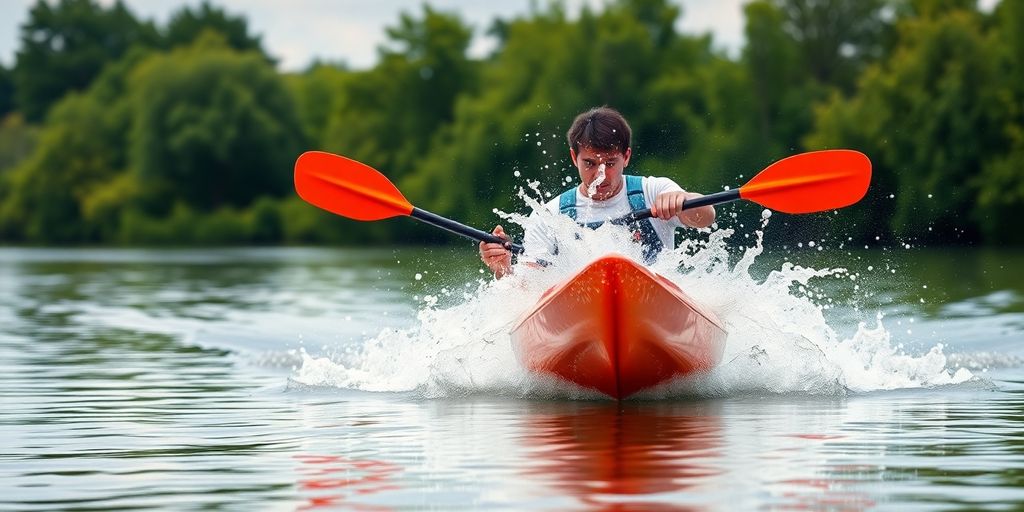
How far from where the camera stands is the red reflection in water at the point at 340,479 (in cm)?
569

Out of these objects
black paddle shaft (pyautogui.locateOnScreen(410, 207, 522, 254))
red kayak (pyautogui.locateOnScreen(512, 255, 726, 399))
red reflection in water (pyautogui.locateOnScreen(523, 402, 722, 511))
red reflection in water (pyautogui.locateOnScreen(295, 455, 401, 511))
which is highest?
black paddle shaft (pyautogui.locateOnScreen(410, 207, 522, 254))

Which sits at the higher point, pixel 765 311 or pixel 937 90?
pixel 937 90

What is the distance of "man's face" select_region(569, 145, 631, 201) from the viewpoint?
887 centimetres

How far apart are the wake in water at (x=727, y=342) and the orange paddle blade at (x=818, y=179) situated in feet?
1.22

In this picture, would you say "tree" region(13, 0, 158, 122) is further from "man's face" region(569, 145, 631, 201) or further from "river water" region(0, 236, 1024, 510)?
"man's face" region(569, 145, 631, 201)

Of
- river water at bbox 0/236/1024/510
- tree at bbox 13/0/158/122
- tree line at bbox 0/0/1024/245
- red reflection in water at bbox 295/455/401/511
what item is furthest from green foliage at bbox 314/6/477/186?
red reflection in water at bbox 295/455/401/511

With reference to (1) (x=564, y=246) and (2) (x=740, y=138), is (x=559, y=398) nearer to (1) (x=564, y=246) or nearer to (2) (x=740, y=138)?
(1) (x=564, y=246)

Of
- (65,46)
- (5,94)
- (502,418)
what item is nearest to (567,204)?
(502,418)

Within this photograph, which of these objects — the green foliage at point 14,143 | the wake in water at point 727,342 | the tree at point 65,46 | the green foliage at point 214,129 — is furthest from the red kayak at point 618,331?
the tree at point 65,46

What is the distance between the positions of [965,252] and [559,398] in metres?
32.4

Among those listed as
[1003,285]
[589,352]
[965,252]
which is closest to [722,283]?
[589,352]

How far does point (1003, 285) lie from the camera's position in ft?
72.0

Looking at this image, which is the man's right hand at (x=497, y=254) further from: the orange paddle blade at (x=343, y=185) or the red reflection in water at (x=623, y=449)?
the orange paddle blade at (x=343, y=185)

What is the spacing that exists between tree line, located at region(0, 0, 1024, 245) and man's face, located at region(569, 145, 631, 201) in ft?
67.5
